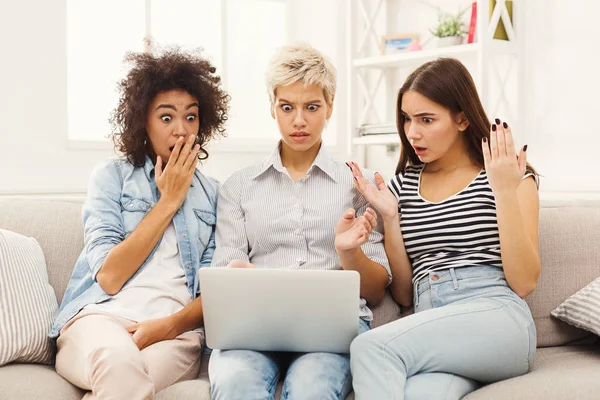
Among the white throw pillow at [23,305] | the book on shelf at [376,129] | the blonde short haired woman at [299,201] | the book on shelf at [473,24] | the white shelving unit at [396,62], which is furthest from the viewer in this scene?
the book on shelf at [376,129]

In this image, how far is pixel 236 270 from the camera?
156 centimetres

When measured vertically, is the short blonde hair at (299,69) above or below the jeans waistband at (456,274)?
above

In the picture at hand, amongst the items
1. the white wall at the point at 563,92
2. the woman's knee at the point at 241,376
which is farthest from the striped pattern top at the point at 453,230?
the white wall at the point at 563,92

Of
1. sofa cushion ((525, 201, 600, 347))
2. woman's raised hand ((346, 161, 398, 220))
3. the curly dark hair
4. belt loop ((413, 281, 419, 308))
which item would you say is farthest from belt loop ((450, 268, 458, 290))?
the curly dark hair

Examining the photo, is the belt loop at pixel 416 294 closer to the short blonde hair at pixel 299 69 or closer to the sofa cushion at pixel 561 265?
the sofa cushion at pixel 561 265

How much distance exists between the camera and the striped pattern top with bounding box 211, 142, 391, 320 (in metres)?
1.97

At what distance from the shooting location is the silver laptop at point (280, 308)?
1.55 m

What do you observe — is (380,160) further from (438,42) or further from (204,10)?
(204,10)

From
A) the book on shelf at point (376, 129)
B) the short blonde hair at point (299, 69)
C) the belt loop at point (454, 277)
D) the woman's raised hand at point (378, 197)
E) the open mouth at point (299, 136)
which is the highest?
the short blonde hair at point (299, 69)

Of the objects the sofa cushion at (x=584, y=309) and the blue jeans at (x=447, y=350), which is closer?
the blue jeans at (x=447, y=350)

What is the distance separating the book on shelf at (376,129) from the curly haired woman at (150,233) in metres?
1.75

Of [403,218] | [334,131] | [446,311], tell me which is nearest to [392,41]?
[334,131]

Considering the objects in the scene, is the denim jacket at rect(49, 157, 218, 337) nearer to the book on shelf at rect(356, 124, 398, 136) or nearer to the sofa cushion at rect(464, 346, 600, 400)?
the sofa cushion at rect(464, 346, 600, 400)

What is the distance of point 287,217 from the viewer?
198 centimetres
